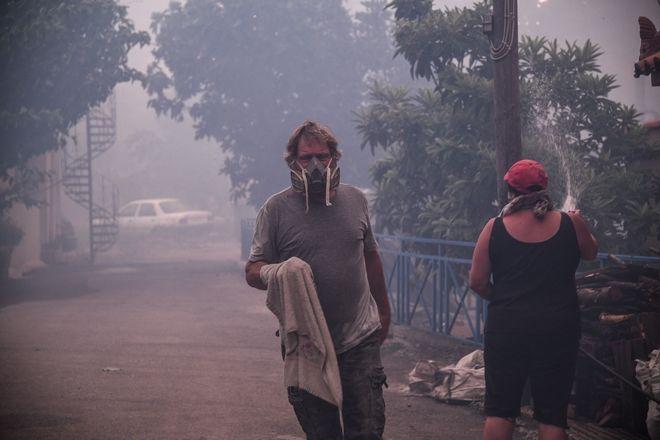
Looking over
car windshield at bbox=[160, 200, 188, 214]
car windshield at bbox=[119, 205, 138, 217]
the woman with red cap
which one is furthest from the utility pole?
car windshield at bbox=[119, 205, 138, 217]

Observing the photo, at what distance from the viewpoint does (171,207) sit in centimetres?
3088

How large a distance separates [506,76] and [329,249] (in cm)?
401

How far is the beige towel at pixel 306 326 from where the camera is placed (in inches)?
133

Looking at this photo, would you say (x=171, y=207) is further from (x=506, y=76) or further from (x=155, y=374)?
(x=506, y=76)

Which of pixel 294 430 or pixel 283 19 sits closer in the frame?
pixel 294 430

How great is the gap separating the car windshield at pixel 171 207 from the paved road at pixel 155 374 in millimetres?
15005

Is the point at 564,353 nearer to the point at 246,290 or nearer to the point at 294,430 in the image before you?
the point at 294,430

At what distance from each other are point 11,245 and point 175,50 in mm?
10478

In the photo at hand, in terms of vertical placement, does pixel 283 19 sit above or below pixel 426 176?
above

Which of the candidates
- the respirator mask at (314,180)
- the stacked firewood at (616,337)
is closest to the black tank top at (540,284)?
the respirator mask at (314,180)

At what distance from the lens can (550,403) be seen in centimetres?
390

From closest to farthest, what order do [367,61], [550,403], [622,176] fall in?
[550,403], [622,176], [367,61]

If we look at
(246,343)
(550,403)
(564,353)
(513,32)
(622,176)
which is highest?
(513,32)

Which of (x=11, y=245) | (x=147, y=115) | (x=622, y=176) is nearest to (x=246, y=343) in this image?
(x=622, y=176)
